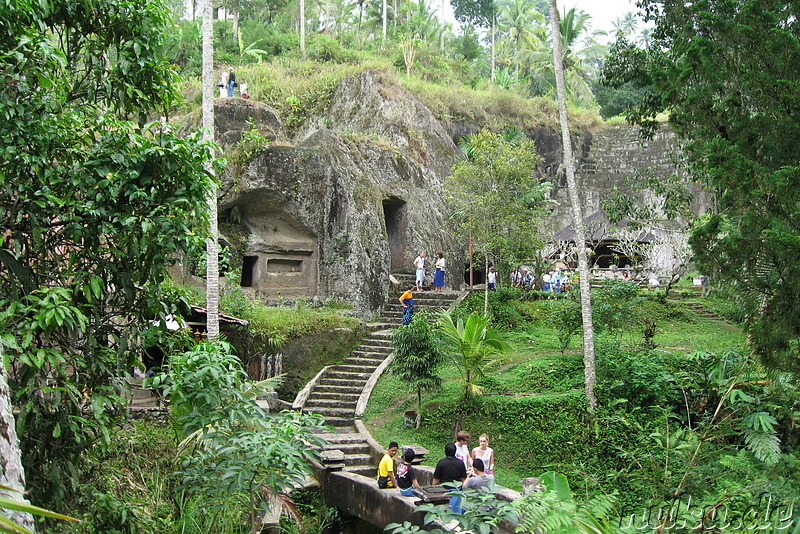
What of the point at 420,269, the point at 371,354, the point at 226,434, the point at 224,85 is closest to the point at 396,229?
the point at 420,269

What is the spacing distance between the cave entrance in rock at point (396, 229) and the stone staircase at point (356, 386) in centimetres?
212

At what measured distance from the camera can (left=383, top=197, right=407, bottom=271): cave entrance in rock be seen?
21047mm

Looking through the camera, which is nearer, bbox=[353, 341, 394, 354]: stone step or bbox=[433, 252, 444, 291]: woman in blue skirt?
bbox=[353, 341, 394, 354]: stone step

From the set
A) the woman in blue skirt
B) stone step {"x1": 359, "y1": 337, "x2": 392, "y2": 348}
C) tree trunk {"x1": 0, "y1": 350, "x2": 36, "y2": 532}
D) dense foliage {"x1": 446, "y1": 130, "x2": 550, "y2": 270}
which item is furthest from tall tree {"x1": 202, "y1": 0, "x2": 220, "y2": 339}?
the woman in blue skirt

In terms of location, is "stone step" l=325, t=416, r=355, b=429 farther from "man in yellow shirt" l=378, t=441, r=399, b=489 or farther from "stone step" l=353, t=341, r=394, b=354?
"man in yellow shirt" l=378, t=441, r=399, b=489

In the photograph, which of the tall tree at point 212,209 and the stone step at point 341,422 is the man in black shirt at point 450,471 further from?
the stone step at point 341,422

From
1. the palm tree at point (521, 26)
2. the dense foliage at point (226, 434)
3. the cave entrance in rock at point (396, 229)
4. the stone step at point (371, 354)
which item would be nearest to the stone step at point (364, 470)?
the dense foliage at point (226, 434)

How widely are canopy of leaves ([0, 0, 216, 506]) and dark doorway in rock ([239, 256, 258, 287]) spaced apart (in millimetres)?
12299

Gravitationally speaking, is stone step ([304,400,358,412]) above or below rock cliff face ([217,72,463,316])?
below

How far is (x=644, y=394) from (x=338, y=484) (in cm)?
562

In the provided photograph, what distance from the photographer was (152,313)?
6.53 meters

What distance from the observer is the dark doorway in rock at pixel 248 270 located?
1898 centimetres

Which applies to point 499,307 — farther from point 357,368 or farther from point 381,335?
point 357,368

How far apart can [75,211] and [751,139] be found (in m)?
7.74
